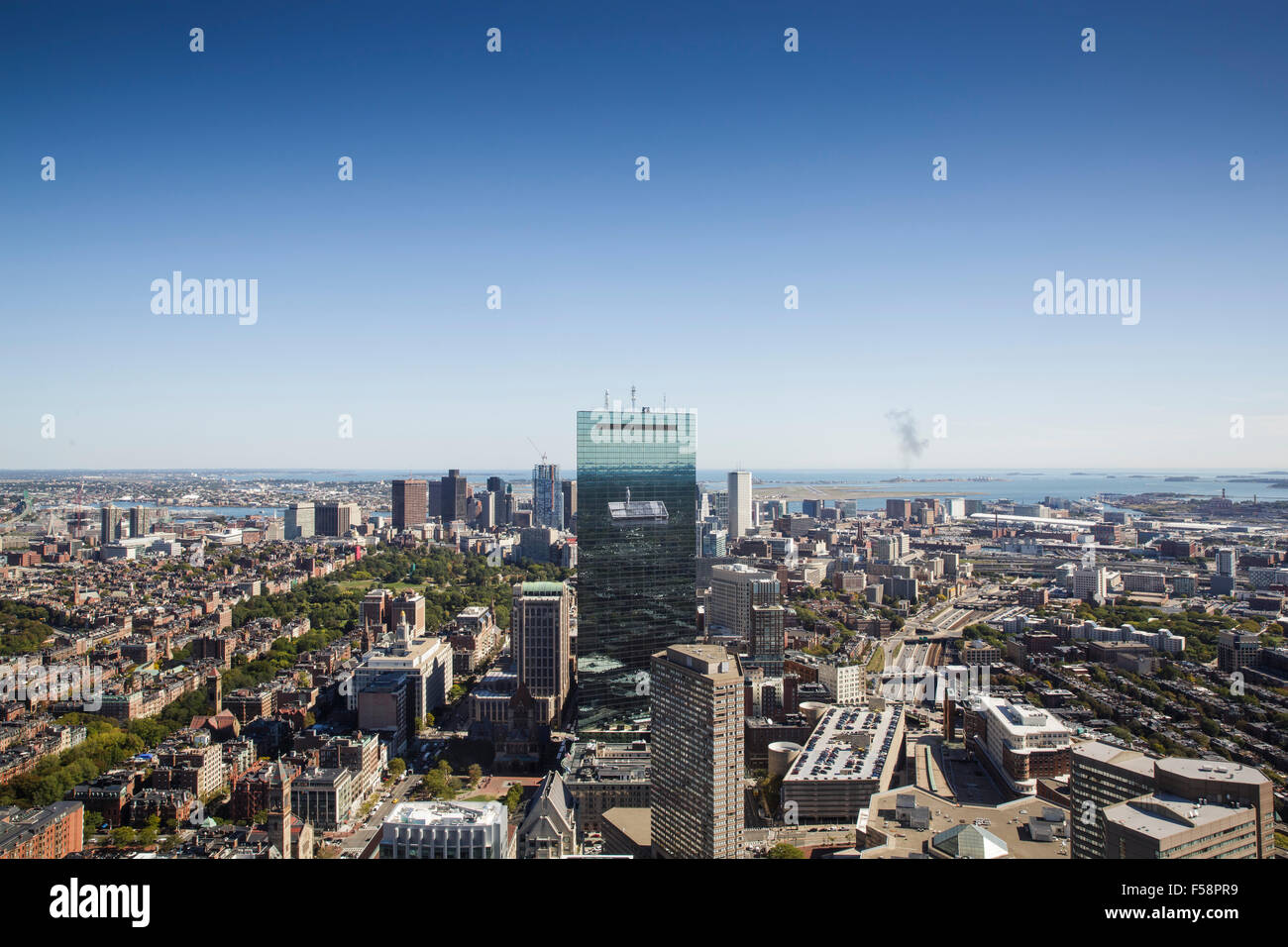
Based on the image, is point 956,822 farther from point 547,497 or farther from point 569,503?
point 547,497

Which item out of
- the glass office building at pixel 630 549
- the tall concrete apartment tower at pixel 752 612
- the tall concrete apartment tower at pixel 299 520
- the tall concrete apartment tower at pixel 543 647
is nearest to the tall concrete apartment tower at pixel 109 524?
the tall concrete apartment tower at pixel 299 520

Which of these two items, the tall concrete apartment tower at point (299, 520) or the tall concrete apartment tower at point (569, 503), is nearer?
the tall concrete apartment tower at point (569, 503)

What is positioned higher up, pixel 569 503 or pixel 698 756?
pixel 569 503

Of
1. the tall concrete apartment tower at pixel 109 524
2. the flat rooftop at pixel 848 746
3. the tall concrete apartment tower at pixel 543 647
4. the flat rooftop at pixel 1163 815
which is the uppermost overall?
the tall concrete apartment tower at pixel 109 524

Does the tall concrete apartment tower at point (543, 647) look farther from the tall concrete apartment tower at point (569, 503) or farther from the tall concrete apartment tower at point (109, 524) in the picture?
the tall concrete apartment tower at point (109, 524)

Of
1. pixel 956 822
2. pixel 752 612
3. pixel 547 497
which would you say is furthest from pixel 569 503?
pixel 956 822

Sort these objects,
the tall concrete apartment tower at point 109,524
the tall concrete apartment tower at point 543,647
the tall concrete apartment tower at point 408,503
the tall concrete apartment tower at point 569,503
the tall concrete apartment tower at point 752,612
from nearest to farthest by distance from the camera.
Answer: the tall concrete apartment tower at point 543,647 → the tall concrete apartment tower at point 752,612 → the tall concrete apartment tower at point 109,524 → the tall concrete apartment tower at point 569,503 → the tall concrete apartment tower at point 408,503
